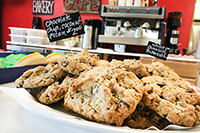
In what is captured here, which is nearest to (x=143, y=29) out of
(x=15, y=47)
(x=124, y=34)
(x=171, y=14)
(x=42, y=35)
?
(x=124, y=34)

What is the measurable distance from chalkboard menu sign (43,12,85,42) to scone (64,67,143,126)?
0.56m

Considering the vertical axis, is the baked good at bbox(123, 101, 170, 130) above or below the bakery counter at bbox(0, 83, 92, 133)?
above

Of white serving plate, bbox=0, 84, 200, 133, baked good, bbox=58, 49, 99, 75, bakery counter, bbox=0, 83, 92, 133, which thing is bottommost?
bakery counter, bbox=0, 83, 92, 133

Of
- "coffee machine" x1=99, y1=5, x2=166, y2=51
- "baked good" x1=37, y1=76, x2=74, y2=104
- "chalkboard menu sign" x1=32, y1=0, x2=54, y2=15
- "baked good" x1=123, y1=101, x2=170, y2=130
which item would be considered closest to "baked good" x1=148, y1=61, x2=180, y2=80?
"baked good" x1=123, y1=101, x2=170, y2=130

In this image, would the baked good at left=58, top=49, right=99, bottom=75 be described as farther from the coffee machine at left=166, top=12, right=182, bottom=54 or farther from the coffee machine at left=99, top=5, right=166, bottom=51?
the coffee machine at left=166, top=12, right=182, bottom=54

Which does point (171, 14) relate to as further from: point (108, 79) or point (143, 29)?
point (108, 79)

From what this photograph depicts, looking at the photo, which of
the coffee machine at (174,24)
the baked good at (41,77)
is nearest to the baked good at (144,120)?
the baked good at (41,77)

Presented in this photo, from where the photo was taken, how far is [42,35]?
3.43m

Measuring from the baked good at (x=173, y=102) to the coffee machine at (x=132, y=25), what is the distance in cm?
273

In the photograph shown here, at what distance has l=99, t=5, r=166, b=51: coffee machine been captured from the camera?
3.23 metres

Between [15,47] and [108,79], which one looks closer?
[108,79]

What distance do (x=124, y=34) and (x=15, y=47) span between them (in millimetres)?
2538

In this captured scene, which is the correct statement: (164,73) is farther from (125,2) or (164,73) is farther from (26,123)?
(125,2)

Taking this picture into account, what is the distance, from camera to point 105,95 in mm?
568
